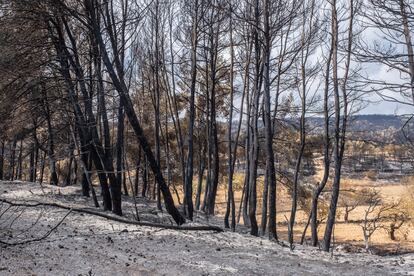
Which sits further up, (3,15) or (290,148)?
(3,15)

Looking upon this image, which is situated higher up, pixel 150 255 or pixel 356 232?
pixel 150 255

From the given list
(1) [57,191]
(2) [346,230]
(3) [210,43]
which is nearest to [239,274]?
(3) [210,43]

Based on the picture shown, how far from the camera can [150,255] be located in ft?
25.1

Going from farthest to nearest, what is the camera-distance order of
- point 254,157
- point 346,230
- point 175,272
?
point 346,230, point 254,157, point 175,272

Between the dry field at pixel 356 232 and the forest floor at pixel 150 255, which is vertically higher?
the forest floor at pixel 150 255

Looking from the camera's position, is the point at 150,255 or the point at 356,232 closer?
the point at 150,255

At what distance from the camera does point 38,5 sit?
10422mm

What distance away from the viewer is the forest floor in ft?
21.5

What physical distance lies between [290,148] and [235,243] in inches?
454

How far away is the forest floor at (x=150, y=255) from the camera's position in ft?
21.5

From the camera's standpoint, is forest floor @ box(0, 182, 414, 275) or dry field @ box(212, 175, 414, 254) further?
dry field @ box(212, 175, 414, 254)

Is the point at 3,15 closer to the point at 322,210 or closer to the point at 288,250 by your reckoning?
the point at 288,250

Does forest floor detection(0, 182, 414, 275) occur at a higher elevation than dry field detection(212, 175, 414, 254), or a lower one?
higher

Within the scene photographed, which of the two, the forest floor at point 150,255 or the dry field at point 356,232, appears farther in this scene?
the dry field at point 356,232
